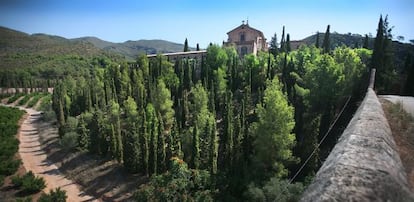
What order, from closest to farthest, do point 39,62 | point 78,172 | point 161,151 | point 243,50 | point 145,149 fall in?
point 161,151
point 145,149
point 78,172
point 243,50
point 39,62

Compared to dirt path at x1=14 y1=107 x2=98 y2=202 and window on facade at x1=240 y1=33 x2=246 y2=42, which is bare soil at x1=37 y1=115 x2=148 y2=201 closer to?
dirt path at x1=14 y1=107 x2=98 y2=202

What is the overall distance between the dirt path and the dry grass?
25.4 m

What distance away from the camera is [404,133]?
6.07m

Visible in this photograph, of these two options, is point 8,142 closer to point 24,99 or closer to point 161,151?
point 161,151

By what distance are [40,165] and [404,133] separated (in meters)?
37.2

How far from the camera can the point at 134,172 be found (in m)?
29.2

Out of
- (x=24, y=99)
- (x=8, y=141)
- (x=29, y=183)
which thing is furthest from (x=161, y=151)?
(x=24, y=99)

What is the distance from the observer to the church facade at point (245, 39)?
67.8m

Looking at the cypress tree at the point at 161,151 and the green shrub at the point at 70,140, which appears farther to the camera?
the green shrub at the point at 70,140

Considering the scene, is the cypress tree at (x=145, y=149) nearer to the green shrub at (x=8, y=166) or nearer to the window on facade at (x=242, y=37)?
the green shrub at (x=8, y=166)

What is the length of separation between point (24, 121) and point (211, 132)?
146 feet

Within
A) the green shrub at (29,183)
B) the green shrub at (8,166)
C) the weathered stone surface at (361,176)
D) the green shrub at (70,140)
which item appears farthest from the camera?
the green shrub at (70,140)

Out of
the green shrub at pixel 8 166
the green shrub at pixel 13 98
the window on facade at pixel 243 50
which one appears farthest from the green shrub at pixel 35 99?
the window on facade at pixel 243 50

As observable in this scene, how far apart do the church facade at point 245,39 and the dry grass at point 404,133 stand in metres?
60.7
